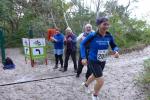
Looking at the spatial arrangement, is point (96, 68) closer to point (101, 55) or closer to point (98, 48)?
point (101, 55)

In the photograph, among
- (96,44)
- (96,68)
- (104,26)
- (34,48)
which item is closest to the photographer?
(104,26)

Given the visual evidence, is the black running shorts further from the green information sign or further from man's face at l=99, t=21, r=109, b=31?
the green information sign

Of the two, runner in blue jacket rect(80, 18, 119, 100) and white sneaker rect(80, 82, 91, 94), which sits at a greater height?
runner in blue jacket rect(80, 18, 119, 100)

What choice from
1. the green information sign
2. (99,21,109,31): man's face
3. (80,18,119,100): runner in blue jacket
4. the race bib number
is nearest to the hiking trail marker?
the green information sign

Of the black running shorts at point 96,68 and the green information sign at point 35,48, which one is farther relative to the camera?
the green information sign at point 35,48

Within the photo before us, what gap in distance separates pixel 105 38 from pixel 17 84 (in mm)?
3783

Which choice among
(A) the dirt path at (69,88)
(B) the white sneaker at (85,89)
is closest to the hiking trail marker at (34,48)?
(A) the dirt path at (69,88)

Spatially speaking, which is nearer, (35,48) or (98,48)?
(98,48)

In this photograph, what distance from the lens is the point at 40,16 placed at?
25453 millimetres

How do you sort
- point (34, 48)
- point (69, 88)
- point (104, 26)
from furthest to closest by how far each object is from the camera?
point (34, 48) < point (69, 88) < point (104, 26)

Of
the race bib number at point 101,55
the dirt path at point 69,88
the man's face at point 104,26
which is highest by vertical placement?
the man's face at point 104,26

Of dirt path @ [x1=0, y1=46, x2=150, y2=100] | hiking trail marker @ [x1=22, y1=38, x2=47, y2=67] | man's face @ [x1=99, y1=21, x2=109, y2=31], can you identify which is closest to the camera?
man's face @ [x1=99, y1=21, x2=109, y2=31]

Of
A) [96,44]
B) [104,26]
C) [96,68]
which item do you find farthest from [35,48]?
[104,26]

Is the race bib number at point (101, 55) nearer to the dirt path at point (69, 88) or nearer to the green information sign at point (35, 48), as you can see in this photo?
the dirt path at point (69, 88)
